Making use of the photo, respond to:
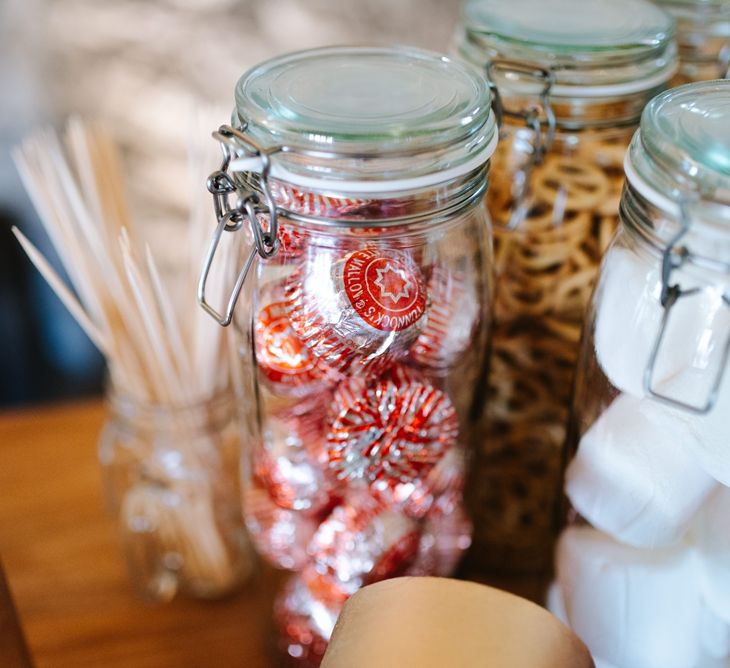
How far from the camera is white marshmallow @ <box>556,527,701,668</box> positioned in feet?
1.32

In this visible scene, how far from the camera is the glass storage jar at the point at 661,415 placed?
0.34 metres

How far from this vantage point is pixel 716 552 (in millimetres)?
387

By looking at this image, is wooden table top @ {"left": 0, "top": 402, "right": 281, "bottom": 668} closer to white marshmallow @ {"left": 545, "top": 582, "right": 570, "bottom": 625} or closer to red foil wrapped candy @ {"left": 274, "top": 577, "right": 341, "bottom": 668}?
red foil wrapped candy @ {"left": 274, "top": 577, "right": 341, "bottom": 668}

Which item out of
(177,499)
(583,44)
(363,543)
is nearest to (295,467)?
(363,543)

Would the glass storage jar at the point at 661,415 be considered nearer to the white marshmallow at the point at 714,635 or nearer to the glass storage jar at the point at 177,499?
→ the white marshmallow at the point at 714,635

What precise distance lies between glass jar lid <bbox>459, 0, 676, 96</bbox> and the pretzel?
0.12 feet

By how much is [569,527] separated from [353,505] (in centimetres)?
12

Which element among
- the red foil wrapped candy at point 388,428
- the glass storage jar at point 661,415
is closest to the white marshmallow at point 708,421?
the glass storage jar at point 661,415

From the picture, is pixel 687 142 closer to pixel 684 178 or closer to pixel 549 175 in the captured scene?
pixel 684 178

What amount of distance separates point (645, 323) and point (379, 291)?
12cm

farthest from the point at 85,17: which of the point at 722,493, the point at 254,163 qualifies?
the point at 722,493

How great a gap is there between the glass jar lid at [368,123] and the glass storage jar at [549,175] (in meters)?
0.06

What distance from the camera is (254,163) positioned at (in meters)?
0.35

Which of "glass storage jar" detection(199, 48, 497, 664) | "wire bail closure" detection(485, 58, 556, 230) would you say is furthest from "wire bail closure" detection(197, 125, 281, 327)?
"wire bail closure" detection(485, 58, 556, 230)
